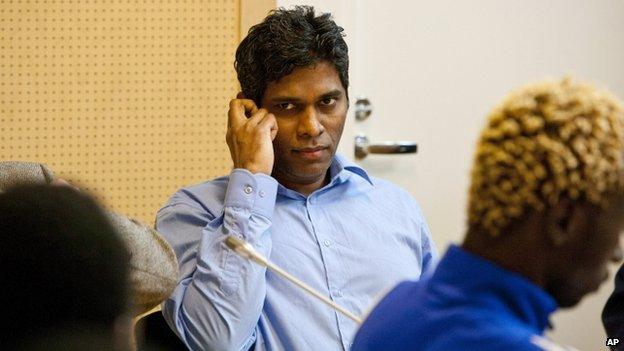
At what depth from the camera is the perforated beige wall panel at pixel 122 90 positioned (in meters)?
2.68

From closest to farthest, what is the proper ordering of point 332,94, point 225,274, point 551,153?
point 551,153 → point 225,274 → point 332,94

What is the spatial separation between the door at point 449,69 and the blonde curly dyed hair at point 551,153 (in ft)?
6.21

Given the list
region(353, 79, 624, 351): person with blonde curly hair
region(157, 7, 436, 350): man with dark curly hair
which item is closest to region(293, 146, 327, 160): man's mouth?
region(157, 7, 436, 350): man with dark curly hair

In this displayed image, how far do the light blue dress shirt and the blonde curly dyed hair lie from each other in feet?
2.60

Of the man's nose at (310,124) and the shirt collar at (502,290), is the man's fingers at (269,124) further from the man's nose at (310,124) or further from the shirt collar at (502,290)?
the shirt collar at (502,290)

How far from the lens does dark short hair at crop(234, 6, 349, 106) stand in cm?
204

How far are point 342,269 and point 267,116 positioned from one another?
36cm

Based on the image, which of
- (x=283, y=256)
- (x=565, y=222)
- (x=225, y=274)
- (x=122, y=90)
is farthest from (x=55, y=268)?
(x=122, y=90)

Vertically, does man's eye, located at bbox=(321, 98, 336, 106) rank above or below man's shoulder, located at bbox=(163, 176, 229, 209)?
above

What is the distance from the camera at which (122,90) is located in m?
2.75

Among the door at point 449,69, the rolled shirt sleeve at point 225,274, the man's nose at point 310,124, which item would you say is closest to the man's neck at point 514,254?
the rolled shirt sleeve at point 225,274

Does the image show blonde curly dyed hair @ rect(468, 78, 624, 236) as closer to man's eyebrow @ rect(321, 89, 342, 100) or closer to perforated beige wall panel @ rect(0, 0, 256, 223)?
man's eyebrow @ rect(321, 89, 342, 100)

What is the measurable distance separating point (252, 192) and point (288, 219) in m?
0.15

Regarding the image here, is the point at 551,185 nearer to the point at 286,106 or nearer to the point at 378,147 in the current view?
the point at 286,106
